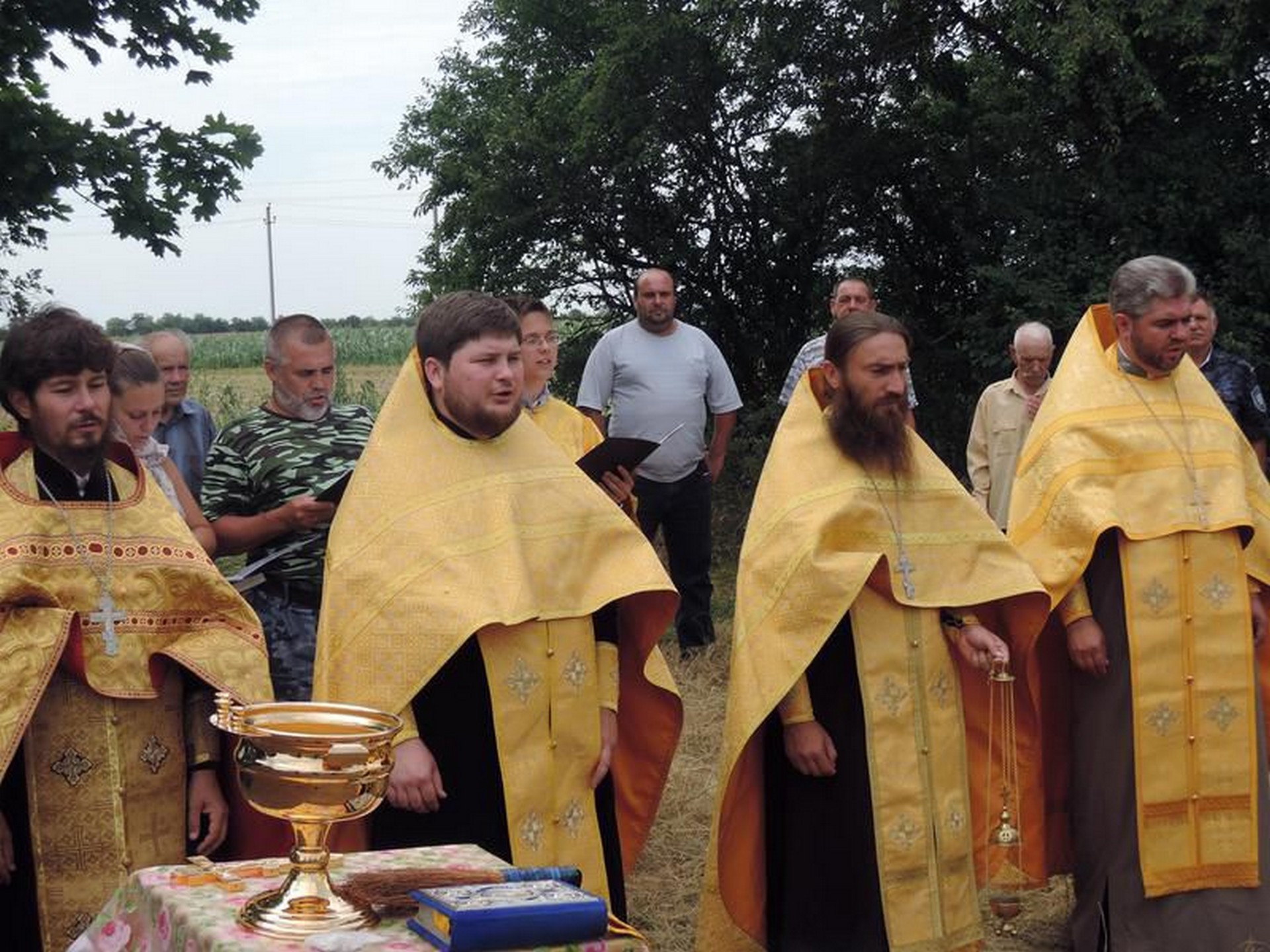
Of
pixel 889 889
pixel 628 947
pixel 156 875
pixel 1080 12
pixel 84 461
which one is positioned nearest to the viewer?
pixel 628 947

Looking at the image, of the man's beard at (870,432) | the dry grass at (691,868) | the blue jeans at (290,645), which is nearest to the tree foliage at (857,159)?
the dry grass at (691,868)

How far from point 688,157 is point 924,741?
39.5ft

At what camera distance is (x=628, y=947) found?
280cm

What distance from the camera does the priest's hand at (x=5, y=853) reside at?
12.9 ft

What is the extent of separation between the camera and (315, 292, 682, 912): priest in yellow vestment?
14.2 ft

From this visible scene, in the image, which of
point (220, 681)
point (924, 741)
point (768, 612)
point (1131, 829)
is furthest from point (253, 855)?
point (1131, 829)

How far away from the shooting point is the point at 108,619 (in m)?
4.06

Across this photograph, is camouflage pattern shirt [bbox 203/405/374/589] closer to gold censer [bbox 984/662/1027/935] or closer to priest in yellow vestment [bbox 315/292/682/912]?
priest in yellow vestment [bbox 315/292/682/912]

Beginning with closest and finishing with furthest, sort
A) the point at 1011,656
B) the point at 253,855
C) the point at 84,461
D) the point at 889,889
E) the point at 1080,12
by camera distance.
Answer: the point at 84,461 < the point at 253,855 < the point at 889,889 < the point at 1011,656 < the point at 1080,12

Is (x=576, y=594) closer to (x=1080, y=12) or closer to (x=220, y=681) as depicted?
(x=220, y=681)

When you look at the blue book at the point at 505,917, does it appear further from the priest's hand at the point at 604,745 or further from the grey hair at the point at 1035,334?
the grey hair at the point at 1035,334

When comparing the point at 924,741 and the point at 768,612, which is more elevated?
the point at 768,612

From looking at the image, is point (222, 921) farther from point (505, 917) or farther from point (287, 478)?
point (287, 478)

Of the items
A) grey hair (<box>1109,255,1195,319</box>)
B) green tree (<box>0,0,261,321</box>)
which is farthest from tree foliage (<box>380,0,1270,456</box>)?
grey hair (<box>1109,255,1195,319</box>)
